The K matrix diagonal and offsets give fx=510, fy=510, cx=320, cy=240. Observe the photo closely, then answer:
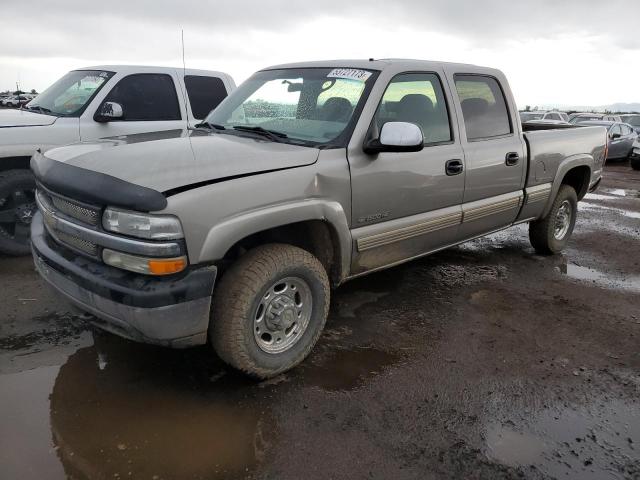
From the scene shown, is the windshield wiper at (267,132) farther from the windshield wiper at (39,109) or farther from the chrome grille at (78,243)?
the windshield wiper at (39,109)

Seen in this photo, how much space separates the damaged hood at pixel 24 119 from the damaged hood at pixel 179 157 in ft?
7.20

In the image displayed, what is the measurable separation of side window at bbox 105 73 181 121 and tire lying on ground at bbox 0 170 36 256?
1.24 metres

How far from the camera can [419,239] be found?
391cm

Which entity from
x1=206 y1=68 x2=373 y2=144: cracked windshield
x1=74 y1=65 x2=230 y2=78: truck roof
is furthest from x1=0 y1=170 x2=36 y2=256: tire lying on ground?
x1=206 y1=68 x2=373 y2=144: cracked windshield

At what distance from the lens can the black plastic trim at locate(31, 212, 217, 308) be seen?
2473 millimetres

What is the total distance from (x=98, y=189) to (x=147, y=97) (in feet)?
11.9

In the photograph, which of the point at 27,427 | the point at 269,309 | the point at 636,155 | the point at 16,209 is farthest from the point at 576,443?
the point at 636,155

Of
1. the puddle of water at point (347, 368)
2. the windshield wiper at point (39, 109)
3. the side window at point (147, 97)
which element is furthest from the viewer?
the side window at point (147, 97)

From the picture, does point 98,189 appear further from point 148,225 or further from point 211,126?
point 211,126

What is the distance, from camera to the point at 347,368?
10.8 ft

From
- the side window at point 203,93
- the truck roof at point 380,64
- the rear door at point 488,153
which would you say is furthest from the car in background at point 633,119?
the truck roof at point 380,64

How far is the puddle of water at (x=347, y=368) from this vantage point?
310 centimetres

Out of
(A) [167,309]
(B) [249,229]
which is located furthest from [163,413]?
(B) [249,229]

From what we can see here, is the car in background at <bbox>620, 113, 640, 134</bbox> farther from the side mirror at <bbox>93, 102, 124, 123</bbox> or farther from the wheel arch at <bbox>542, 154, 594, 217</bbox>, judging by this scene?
the side mirror at <bbox>93, 102, 124, 123</bbox>
